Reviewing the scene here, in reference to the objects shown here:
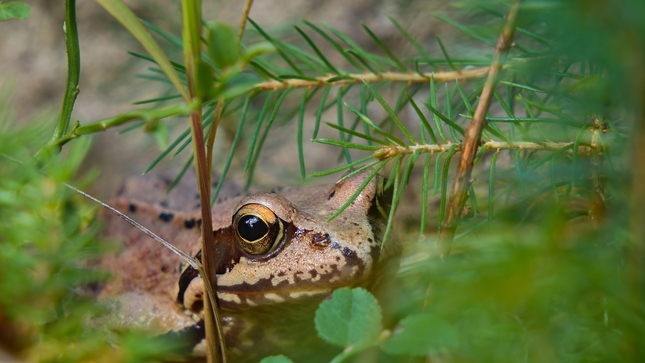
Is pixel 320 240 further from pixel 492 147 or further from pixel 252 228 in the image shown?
pixel 492 147

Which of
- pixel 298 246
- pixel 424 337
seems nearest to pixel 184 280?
pixel 298 246

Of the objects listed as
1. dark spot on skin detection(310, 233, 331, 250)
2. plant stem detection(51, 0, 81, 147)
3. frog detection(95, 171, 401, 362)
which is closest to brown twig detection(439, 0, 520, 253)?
frog detection(95, 171, 401, 362)

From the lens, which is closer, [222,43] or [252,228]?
[222,43]

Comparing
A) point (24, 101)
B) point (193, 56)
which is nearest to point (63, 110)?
point (193, 56)

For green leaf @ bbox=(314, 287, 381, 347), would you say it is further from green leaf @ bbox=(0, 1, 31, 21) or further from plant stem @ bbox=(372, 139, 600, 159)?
green leaf @ bbox=(0, 1, 31, 21)

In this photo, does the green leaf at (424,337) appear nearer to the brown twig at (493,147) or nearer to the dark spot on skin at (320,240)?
the brown twig at (493,147)

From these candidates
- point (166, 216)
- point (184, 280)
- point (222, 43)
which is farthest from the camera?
point (166, 216)

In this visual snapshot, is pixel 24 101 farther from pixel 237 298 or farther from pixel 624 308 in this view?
pixel 624 308
